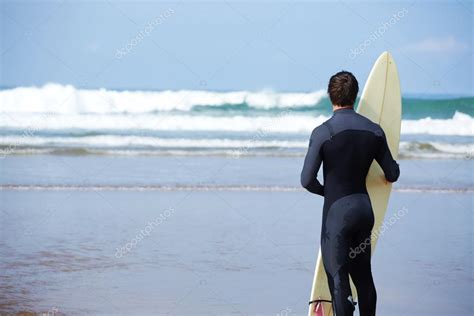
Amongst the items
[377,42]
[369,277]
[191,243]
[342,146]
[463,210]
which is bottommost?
[369,277]

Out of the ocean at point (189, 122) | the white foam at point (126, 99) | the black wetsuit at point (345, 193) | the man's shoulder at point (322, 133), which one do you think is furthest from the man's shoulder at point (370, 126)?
the white foam at point (126, 99)

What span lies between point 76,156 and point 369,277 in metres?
9.60

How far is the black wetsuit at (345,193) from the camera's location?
3.41 meters

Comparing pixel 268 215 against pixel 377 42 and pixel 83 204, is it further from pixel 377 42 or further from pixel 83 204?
pixel 377 42

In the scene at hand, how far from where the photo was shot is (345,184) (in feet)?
11.3

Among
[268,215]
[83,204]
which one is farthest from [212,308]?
[83,204]

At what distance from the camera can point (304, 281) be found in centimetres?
514

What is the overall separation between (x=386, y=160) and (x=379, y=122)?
510 mm

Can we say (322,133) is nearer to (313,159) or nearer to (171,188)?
(313,159)
